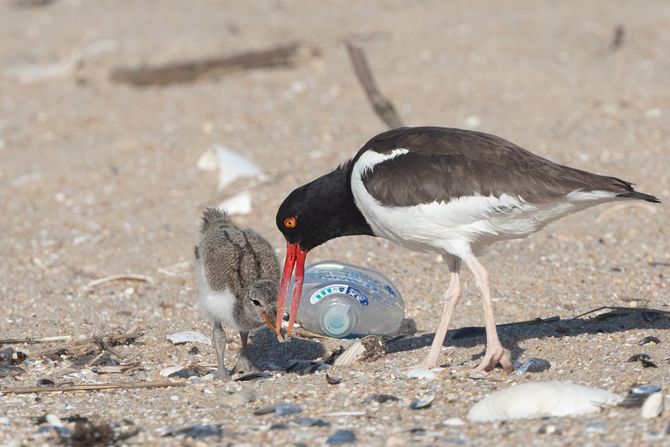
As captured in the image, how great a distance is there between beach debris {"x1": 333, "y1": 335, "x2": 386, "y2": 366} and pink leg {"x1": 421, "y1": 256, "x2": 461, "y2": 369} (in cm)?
34

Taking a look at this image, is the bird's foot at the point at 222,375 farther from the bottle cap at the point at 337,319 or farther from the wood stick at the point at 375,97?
the wood stick at the point at 375,97

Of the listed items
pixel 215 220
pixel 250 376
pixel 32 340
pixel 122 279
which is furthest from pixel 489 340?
pixel 122 279

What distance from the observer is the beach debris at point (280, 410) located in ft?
16.4

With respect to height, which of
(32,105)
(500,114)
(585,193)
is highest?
(32,105)

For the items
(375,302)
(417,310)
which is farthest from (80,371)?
(417,310)

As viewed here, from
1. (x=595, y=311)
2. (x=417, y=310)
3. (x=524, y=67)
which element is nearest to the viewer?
(x=595, y=311)

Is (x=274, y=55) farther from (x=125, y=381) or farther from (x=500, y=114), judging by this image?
(x=125, y=381)

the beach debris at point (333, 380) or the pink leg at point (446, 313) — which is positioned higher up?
the pink leg at point (446, 313)

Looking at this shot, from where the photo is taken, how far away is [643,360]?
5453 millimetres

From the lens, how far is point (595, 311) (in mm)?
6645

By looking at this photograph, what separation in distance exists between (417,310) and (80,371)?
89.3 inches

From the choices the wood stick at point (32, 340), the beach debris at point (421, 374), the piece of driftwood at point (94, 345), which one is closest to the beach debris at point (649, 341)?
the beach debris at point (421, 374)

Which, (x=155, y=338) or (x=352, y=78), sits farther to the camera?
(x=352, y=78)

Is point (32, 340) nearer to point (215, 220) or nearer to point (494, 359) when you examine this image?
point (215, 220)
